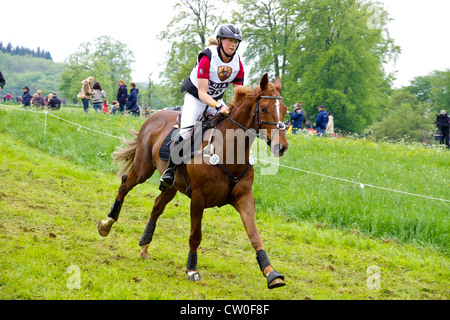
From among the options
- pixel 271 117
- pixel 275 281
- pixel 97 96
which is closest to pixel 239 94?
pixel 271 117

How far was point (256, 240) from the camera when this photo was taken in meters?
5.24

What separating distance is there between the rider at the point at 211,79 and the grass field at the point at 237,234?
1.60 meters

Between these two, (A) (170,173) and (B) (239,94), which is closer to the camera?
(B) (239,94)

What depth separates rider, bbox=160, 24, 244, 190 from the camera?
5.75 m

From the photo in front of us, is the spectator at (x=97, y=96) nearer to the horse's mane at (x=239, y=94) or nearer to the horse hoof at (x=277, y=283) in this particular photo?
the horse's mane at (x=239, y=94)

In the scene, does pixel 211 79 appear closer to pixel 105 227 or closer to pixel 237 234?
pixel 105 227

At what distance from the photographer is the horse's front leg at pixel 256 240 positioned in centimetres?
480

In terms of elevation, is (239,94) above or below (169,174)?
above

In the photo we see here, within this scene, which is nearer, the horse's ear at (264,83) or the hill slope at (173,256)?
the horse's ear at (264,83)

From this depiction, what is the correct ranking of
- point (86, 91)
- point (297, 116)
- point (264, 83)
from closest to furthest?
point (264, 83) → point (297, 116) → point (86, 91)

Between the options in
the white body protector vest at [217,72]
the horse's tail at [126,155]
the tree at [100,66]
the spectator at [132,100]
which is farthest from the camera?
the tree at [100,66]

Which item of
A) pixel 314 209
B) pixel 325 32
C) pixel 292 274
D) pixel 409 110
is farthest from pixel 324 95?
pixel 292 274

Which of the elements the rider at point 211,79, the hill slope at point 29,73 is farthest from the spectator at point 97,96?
the hill slope at point 29,73

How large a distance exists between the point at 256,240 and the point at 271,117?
1.47 meters
